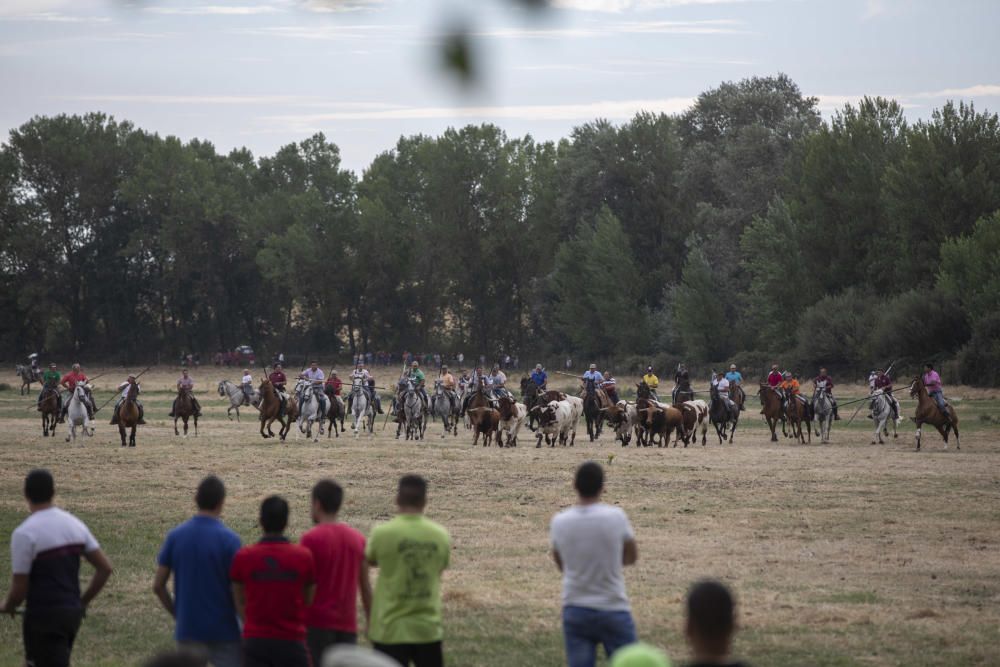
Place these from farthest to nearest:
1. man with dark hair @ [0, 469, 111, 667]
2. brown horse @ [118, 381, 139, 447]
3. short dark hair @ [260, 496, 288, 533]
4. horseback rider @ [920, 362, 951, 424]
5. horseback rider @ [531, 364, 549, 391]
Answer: horseback rider @ [531, 364, 549, 391], brown horse @ [118, 381, 139, 447], horseback rider @ [920, 362, 951, 424], man with dark hair @ [0, 469, 111, 667], short dark hair @ [260, 496, 288, 533]

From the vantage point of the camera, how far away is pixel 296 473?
2978 cm

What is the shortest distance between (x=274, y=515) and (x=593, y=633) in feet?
6.59

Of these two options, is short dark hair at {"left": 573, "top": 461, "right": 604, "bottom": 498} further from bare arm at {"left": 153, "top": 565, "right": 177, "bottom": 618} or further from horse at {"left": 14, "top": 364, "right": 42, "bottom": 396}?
horse at {"left": 14, "top": 364, "right": 42, "bottom": 396}

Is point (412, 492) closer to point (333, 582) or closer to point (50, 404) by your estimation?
point (333, 582)

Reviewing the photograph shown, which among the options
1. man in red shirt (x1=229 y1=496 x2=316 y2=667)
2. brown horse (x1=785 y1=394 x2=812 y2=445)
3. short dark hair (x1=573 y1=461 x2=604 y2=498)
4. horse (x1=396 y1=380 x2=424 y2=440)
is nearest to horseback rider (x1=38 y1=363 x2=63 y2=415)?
horse (x1=396 y1=380 x2=424 y2=440)

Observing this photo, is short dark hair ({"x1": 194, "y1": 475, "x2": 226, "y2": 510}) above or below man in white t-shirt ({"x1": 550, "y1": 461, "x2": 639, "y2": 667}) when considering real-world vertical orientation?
above

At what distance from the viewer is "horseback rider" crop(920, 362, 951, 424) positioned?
35.9m

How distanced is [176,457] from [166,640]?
2082 centimetres

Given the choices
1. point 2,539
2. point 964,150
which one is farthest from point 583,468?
point 964,150

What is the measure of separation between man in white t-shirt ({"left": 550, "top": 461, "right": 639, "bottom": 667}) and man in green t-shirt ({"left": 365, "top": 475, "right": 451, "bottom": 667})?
2.51ft

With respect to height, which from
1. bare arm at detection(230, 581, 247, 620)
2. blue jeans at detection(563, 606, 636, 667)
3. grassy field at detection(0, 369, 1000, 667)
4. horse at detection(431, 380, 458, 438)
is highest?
horse at detection(431, 380, 458, 438)

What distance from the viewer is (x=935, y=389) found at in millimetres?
36438

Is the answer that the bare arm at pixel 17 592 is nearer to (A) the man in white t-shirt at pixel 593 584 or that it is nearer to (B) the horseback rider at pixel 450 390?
(A) the man in white t-shirt at pixel 593 584

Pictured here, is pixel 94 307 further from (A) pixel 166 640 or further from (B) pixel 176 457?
(A) pixel 166 640
